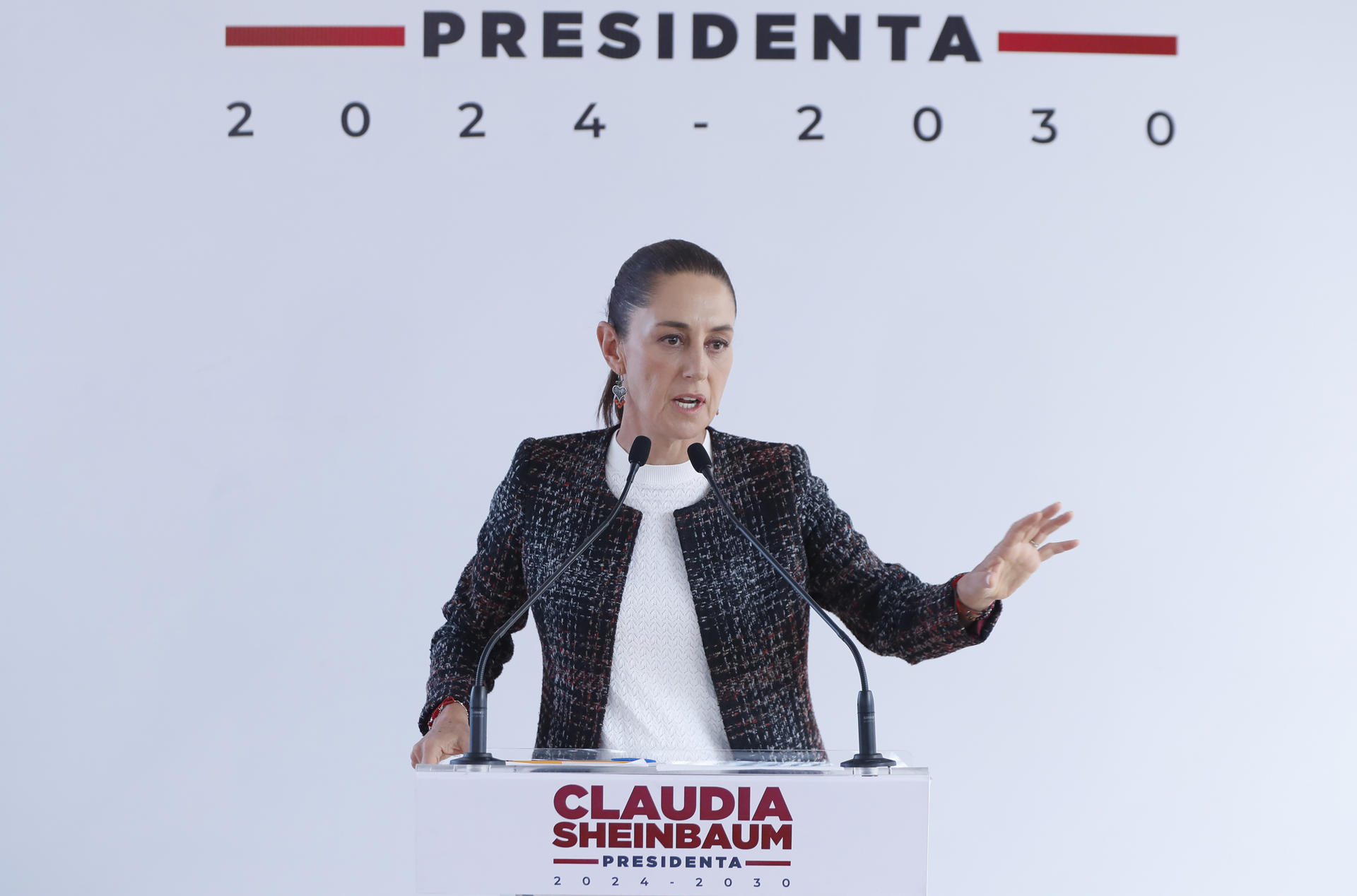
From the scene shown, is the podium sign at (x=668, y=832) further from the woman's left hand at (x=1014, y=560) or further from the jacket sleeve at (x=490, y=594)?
the jacket sleeve at (x=490, y=594)

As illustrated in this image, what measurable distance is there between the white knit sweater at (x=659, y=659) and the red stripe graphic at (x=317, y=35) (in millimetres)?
1502

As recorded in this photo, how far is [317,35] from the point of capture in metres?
2.56

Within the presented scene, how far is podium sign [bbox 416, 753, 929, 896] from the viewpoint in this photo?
109 centimetres

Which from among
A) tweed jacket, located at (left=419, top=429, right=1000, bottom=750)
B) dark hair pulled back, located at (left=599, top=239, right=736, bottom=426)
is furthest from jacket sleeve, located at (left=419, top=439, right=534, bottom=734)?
dark hair pulled back, located at (left=599, top=239, right=736, bottom=426)

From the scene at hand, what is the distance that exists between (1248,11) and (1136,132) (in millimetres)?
375

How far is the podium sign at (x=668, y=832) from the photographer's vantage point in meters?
1.09

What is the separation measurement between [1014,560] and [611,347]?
658mm

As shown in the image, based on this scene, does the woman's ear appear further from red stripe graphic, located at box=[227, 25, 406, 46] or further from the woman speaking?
red stripe graphic, located at box=[227, 25, 406, 46]

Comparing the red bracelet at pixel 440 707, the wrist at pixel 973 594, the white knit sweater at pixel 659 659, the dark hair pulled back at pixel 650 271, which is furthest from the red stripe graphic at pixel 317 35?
the wrist at pixel 973 594

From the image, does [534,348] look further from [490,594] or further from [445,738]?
[445,738]

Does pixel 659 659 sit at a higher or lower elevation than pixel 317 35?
lower

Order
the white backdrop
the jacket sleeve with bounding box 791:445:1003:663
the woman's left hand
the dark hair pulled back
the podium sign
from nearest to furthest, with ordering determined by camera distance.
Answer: the podium sign → the woman's left hand → the jacket sleeve with bounding box 791:445:1003:663 → the dark hair pulled back → the white backdrop

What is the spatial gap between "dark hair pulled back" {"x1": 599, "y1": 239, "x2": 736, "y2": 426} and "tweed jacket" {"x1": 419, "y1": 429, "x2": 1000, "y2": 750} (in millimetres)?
203

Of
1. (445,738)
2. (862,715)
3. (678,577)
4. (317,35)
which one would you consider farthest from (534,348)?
(862,715)
